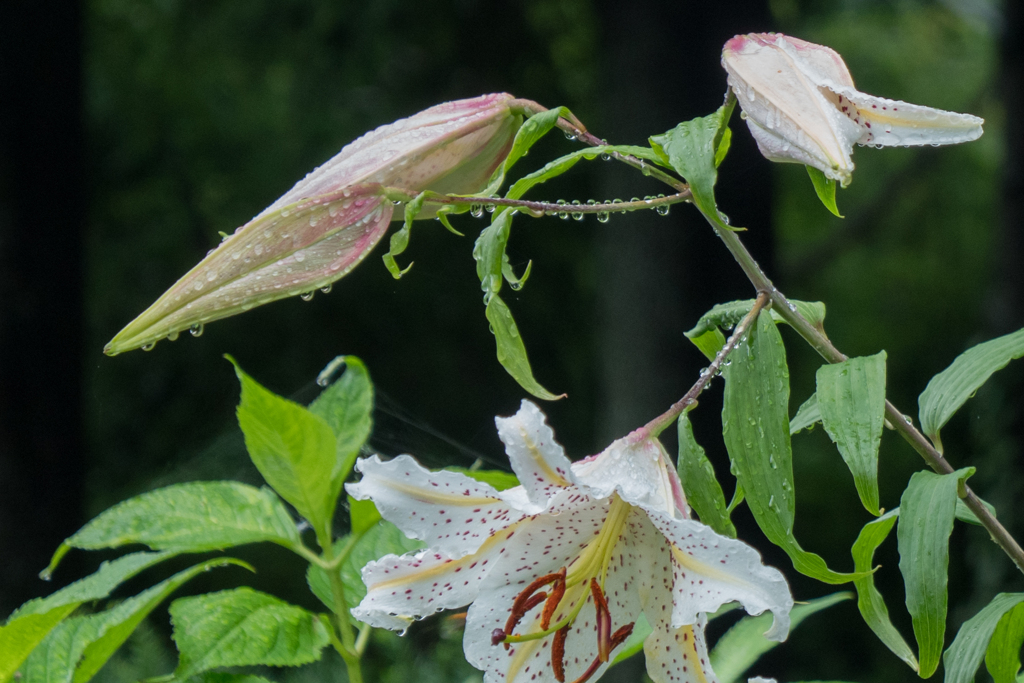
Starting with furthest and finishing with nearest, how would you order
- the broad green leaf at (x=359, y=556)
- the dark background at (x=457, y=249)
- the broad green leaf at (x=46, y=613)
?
the dark background at (x=457, y=249) → the broad green leaf at (x=359, y=556) → the broad green leaf at (x=46, y=613)

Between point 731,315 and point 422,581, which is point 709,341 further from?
point 422,581

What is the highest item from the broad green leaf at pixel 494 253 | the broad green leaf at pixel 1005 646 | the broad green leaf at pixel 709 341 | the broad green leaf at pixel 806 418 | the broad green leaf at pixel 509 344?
the broad green leaf at pixel 494 253

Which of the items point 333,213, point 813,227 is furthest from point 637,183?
point 813,227

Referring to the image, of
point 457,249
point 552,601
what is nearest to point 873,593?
point 552,601

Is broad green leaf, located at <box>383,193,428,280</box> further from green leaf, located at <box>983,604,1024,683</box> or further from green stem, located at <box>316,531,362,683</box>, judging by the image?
green leaf, located at <box>983,604,1024,683</box>

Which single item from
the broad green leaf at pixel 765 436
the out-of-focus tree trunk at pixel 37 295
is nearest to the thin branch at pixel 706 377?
the broad green leaf at pixel 765 436

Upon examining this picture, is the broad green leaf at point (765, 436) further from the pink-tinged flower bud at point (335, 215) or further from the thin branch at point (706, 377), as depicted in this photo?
the pink-tinged flower bud at point (335, 215)
